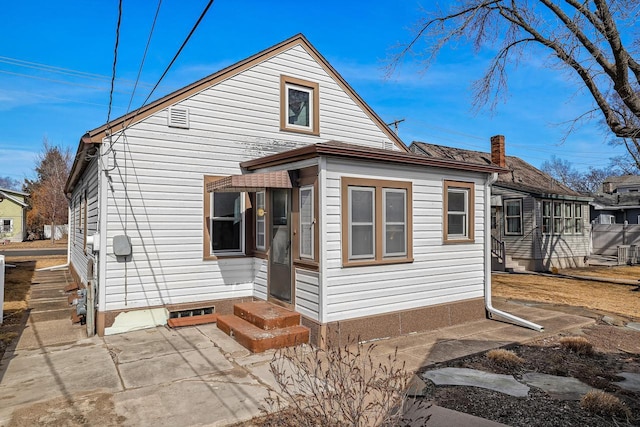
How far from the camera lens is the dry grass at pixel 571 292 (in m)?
10.1

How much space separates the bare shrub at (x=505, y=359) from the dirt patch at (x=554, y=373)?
4cm

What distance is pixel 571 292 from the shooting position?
12078 millimetres

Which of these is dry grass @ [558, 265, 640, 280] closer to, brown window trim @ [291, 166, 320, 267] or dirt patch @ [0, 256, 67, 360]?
brown window trim @ [291, 166, 320, 267]

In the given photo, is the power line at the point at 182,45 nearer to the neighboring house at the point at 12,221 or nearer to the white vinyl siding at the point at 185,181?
the white vinyl siding at the point at 185,181

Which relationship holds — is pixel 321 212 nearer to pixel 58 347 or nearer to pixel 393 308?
pixel 393 308

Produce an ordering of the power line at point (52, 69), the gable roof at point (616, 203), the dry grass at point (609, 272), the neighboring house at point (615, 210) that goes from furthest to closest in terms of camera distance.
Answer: the neighboring house at point (615, 210) → the gable roof at point (616, 203) → the dry grass at point (609, 272) → the power line at point (52, 69)

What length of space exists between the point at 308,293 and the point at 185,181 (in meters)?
3.31

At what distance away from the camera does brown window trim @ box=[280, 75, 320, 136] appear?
8922 mm

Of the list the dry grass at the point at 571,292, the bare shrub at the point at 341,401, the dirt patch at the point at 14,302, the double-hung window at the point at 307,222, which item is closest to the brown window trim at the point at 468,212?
the double-hung window at the point at 307,222

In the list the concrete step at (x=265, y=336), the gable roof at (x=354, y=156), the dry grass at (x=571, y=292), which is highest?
the gable roof at (x=354, y=156)

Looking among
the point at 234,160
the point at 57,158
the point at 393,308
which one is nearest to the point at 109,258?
the point at 234,160

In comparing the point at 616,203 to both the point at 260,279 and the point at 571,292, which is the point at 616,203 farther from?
the point at 260,279

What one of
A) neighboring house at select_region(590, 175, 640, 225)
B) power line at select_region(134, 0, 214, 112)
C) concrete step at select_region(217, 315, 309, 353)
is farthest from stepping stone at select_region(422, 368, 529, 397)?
neighboring house at select_region(590, 175, 640, 225)

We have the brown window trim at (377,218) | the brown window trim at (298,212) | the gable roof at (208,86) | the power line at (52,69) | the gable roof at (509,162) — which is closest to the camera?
the brown window trim at (298,212)
